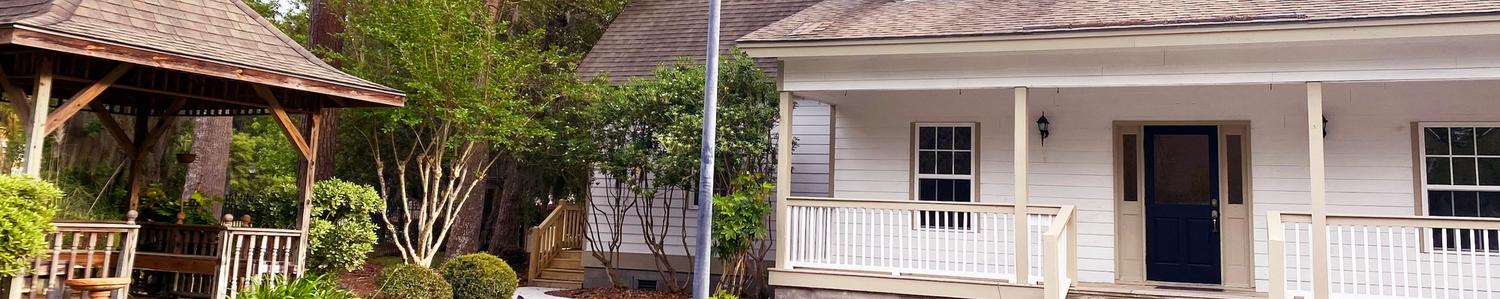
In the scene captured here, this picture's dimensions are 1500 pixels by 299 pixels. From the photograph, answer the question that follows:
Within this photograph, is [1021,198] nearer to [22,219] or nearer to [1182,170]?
[1182,170]

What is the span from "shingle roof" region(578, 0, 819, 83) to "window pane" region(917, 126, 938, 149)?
3.55 metres

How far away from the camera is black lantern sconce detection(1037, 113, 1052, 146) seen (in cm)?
1044

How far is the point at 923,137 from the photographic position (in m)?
11.1

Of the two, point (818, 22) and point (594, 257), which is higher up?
point (818, 22)

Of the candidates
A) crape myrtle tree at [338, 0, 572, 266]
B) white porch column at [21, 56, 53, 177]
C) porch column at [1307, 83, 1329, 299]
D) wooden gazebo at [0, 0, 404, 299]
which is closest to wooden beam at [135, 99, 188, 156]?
wooden gazebo at [0, 0, 404, 299]

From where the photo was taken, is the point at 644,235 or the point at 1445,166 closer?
the point at 1445,166

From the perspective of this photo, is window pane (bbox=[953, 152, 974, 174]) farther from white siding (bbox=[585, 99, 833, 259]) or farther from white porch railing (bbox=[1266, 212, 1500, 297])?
white porch railing (bbox=[1266, 212, 1500, 297])

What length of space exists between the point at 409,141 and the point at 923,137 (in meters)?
9.18

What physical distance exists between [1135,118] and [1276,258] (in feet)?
8.54

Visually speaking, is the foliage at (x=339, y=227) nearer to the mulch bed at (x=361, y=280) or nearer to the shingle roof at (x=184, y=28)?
the shingle roof at (x=184, y=28)

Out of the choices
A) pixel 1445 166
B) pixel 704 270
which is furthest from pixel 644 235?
pixel 1445 166

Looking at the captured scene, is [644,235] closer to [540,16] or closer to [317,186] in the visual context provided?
[317,186]

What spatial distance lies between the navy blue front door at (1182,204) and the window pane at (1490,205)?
7.27ft

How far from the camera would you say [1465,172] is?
908cm
